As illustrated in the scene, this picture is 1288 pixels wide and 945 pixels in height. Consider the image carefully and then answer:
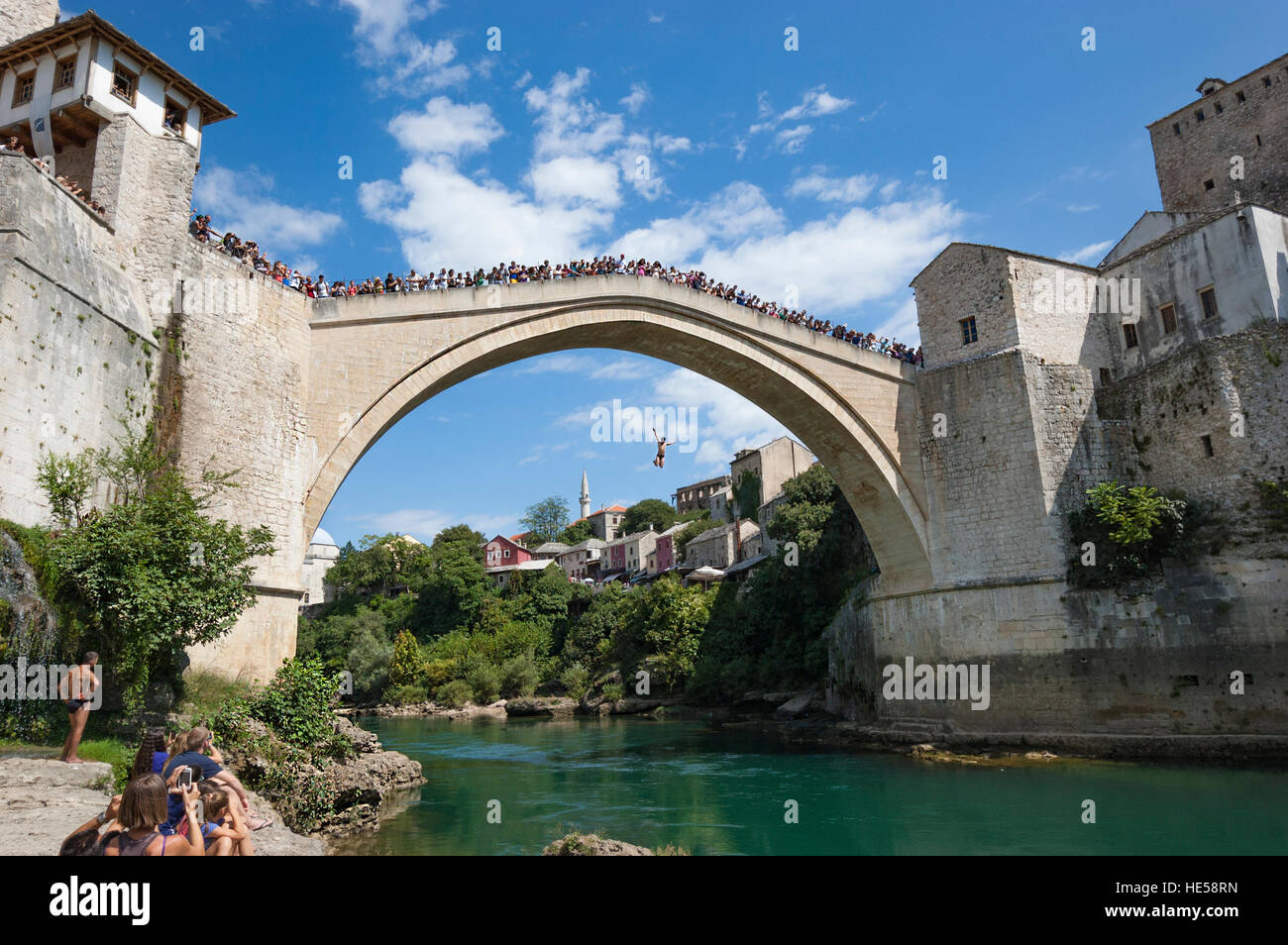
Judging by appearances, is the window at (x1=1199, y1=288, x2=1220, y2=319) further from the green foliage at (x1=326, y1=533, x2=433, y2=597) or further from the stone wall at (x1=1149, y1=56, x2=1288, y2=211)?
the green foliage at (x1=326, y1=533, x2=433, y2=597)

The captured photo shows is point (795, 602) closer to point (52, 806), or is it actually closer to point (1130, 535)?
point (1130, 535)

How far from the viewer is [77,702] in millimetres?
7242

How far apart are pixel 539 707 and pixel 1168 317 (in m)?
26.4

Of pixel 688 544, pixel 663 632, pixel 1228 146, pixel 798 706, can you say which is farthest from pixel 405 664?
pixel 1228 146

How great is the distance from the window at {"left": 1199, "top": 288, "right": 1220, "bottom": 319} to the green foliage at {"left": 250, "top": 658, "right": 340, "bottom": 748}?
55.4 feet

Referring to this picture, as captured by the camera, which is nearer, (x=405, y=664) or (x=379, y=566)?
(x=405, y=664)

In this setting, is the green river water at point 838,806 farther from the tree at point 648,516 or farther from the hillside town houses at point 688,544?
the tree at point 648,516

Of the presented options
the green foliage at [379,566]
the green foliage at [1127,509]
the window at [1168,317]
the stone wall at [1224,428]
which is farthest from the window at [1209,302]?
the green foliage at [379,566]

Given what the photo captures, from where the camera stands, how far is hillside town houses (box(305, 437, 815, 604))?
42.6 meters

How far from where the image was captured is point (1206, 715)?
13.7 metres

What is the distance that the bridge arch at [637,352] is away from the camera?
1302 cm

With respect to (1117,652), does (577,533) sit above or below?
above
